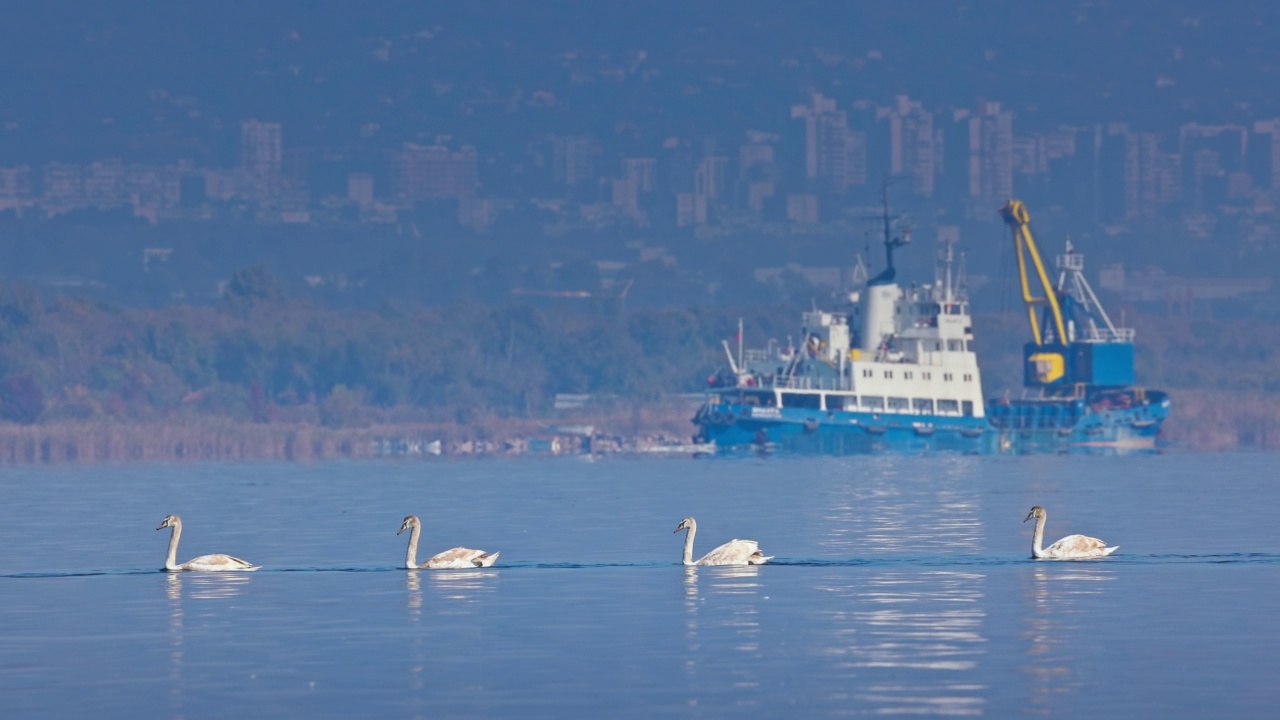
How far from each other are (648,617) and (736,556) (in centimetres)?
1000

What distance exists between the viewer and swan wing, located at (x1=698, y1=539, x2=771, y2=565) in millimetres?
47531

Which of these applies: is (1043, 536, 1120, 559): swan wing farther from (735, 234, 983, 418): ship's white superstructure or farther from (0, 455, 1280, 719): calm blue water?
(735, 234, 983, 418): ship's white superstructure

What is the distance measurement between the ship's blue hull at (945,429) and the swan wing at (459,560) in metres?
99.2

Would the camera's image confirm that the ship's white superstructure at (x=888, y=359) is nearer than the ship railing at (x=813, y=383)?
No

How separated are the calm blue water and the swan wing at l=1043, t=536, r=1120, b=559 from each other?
0.35 m

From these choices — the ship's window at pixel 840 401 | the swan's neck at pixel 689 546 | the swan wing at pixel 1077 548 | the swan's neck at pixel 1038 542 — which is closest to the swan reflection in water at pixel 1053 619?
the swan wing at pixel 1077 548

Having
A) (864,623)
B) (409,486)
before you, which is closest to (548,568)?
(864,623)

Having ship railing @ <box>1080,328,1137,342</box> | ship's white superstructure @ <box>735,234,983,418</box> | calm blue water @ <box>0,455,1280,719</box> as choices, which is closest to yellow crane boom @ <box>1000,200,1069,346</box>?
ship railing @ <box>1080,328,1137,342</box>

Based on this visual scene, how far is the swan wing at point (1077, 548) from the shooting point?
47375 mm

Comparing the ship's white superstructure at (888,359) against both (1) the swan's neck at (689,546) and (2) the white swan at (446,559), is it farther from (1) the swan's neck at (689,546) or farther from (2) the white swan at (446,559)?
(2) the white swan at (446,559)

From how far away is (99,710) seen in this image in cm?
2833

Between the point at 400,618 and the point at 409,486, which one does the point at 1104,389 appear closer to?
the point at 409,486

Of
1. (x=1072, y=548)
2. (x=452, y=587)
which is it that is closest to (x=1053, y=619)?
(x=1072, y=548)

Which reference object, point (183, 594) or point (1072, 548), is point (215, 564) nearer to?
point (183, 594)
